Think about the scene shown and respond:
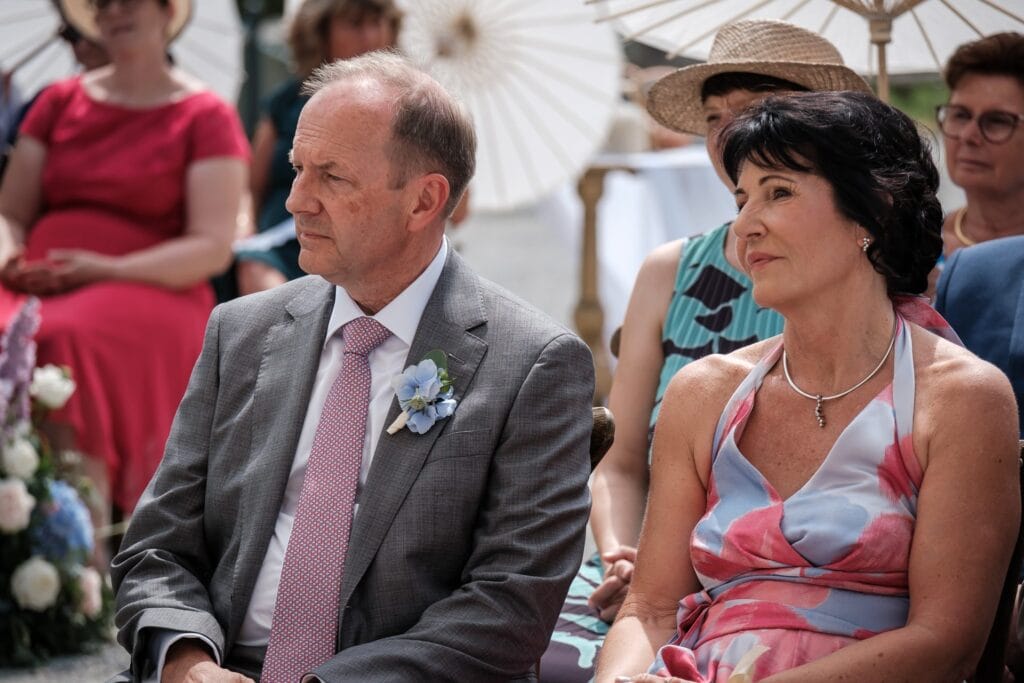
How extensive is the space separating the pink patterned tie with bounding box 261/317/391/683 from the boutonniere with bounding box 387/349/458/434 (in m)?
0.12

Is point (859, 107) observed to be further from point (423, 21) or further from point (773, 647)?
point (423, 21)

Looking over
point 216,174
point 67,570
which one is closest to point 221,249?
point 216,174

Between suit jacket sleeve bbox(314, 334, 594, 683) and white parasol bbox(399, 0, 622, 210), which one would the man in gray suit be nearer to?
suit jacket sleeve bbox(314, 334, 594, 683)

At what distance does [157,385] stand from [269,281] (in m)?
0.76

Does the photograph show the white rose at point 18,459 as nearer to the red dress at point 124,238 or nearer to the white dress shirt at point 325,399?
the red dress at point 124,238

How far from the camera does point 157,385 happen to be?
551 cm

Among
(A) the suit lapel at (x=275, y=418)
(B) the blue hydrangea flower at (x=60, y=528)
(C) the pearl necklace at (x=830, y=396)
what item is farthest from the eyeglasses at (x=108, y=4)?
(C) the pearl necklace at (x=830, y=396)

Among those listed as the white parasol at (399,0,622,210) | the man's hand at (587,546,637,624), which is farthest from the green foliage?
the man's hand at (587,546,637,624)

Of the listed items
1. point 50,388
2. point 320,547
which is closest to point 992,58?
point 320,547

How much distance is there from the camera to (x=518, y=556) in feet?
8.63

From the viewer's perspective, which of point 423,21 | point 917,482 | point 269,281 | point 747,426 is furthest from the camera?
point 423,21

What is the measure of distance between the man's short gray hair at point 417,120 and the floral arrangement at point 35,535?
2157mm

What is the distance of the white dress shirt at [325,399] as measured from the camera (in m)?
2.76

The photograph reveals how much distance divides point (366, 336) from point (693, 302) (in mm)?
978
